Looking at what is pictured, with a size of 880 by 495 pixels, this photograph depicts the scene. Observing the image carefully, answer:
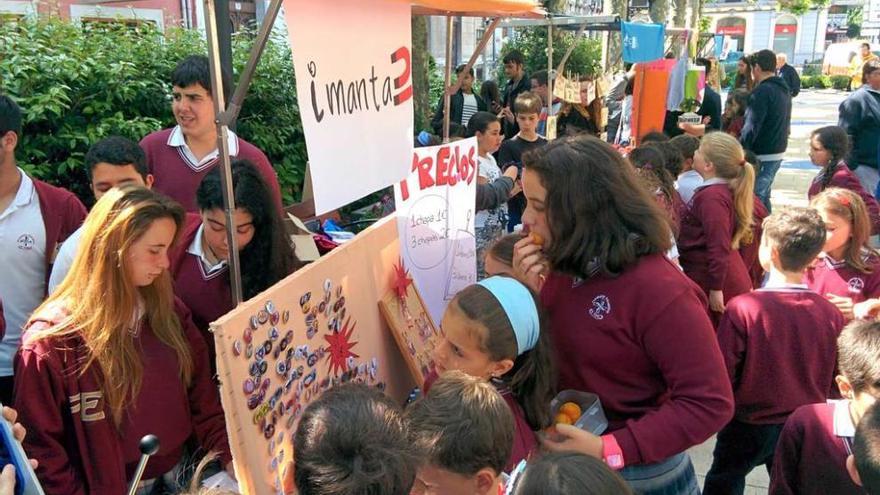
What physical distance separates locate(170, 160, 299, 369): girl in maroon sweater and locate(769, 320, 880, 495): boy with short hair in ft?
5.63

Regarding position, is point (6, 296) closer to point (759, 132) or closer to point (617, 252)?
point (617, 252)

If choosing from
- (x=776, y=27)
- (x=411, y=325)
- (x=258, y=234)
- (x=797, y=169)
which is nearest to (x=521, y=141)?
(x=411, y=325)

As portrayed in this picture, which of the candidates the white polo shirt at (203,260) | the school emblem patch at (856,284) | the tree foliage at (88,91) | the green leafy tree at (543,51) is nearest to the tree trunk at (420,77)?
the tree foliage at (88,91)

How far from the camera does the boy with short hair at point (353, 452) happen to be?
1.31m

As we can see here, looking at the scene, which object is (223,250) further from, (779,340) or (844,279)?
A: (844,279)

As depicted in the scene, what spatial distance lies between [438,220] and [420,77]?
5.25m

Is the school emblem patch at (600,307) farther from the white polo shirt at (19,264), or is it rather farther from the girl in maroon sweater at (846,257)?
the white polo shirt at (19,264)

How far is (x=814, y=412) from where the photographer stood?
202 centimetres

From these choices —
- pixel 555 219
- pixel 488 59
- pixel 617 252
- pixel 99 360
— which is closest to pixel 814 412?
pixel 617 252

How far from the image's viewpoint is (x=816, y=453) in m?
1.99

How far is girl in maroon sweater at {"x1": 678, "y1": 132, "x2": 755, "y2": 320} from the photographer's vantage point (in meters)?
3.74

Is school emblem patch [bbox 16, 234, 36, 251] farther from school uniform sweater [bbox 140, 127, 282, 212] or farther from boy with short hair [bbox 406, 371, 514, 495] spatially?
boy with short hair [bbox 406, 371, 514, 495]

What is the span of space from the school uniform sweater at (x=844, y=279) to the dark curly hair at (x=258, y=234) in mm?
2376

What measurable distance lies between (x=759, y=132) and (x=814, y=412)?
5.98 m
